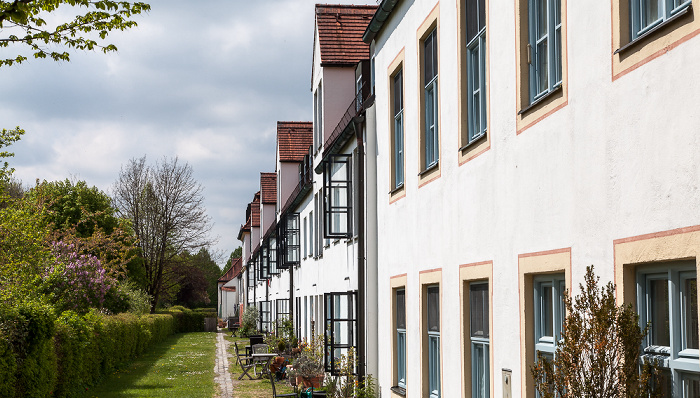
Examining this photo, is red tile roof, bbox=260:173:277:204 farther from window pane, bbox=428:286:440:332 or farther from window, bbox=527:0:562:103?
window, bbox=527:0:562:103

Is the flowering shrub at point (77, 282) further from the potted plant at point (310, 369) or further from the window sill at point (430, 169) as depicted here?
the window sill at point (430, 169)

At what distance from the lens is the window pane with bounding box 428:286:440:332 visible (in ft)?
34.3

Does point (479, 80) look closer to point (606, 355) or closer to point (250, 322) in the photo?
point (606, 355)

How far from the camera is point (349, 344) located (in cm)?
1664

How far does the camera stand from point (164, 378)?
25312mm

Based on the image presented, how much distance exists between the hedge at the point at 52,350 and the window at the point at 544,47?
375 inches

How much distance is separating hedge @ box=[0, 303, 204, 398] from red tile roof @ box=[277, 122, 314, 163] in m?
11.0

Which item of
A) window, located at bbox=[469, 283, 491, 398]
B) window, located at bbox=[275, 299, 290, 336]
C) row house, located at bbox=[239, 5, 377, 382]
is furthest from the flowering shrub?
window, located at bbox=[469, 283, 491, 398]

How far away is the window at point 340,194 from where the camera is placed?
16.6 meters

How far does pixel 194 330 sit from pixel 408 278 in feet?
195

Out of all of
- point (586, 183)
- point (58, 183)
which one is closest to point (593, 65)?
point (586, 183)

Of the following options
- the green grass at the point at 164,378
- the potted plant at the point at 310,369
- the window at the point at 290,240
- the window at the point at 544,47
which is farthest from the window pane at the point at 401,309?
the window at the point at 290,240

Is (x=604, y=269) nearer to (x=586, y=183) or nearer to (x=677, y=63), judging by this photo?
(x=586, y=183)

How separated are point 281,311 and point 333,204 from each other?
62.1 ft
